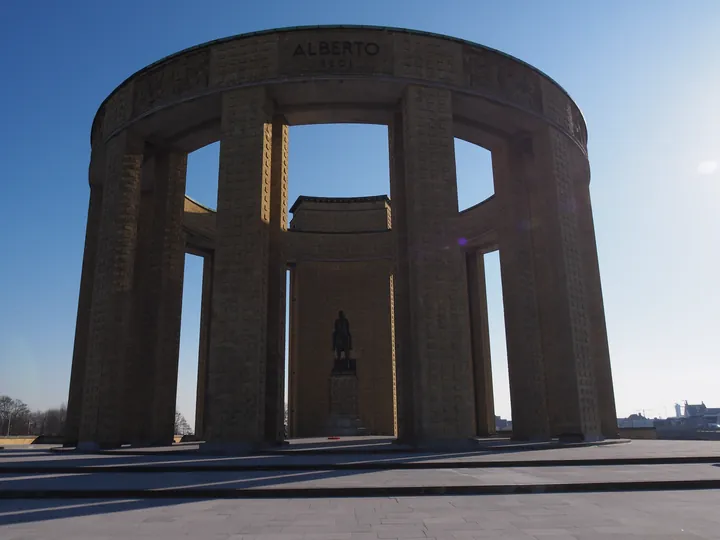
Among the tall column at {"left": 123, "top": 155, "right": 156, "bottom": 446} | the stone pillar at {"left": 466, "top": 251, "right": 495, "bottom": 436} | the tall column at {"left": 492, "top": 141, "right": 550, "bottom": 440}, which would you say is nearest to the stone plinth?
the stone pillar at {"left": 466, "top": 251, "right": 495, "bottom": 436}

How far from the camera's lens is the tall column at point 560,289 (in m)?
14.8

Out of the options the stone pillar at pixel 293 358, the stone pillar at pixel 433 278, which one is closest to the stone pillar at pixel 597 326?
the stone pillar at pixel 433 278

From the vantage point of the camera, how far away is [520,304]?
16.7m

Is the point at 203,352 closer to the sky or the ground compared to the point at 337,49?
closer to the ground

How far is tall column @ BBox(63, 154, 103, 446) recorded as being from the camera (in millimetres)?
16344

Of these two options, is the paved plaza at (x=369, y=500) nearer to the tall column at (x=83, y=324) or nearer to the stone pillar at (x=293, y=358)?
the tall column at (x=83, y=324)

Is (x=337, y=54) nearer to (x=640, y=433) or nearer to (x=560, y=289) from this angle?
(x=560, y=289)

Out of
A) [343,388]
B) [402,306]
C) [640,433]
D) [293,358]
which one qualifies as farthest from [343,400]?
[640,433]

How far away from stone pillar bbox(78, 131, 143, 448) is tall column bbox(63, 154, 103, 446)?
1.92m

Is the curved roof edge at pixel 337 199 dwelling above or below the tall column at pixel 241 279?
above

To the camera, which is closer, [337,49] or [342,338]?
[337,49]

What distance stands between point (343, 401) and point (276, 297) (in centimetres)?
988

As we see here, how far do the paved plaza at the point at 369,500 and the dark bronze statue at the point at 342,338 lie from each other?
1562 centimetres

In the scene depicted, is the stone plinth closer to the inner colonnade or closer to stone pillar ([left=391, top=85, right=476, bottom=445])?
the inner colonnade
